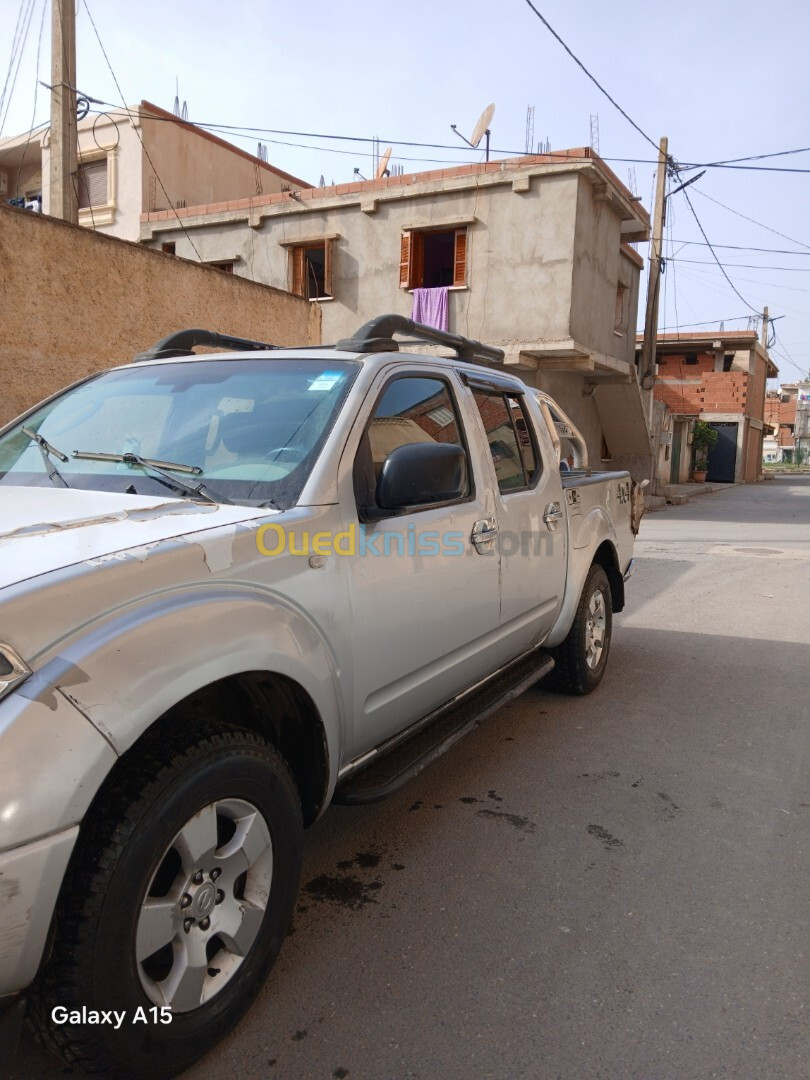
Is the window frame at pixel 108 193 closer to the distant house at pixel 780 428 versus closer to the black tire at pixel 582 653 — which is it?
the black tire at pixel 582 653

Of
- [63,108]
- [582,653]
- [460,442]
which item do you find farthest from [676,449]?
[460,442]

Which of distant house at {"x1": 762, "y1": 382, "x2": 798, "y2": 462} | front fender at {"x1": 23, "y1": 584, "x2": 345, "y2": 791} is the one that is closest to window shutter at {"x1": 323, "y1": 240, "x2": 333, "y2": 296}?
front fender at {"x1": 23, "y1": 584, "x2": 345, "y2": 791}

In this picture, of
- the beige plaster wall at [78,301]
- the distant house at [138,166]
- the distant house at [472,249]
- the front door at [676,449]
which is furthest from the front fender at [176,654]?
the front door at [676,449]

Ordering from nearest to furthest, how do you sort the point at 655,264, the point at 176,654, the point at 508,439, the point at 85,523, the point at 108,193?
the point at 176,654 < the point at 85,523 < the point at 508,439 < the point at 655,264 < the point at 108,193

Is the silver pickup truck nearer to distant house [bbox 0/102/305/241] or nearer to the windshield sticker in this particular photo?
the windshield sticker

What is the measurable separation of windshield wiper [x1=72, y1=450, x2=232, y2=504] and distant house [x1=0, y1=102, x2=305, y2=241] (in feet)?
60.2

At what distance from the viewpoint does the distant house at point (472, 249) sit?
52.8ft

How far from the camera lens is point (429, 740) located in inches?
121

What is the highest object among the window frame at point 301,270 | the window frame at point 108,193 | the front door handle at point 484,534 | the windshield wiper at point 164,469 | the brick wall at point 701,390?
the window frame at point 108,193

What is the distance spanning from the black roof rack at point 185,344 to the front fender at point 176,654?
1889 millimetres

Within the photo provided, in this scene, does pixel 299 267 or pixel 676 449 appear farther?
pixel 676 449

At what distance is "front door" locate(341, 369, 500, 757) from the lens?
8.59ft

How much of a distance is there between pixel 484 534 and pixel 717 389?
35.6m

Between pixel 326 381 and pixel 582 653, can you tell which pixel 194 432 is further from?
pixel 582 653
